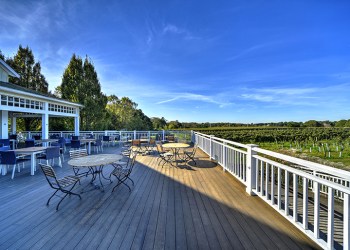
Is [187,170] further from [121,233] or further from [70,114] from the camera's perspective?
[70,114]

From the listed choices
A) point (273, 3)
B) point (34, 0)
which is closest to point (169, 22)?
point (273, 3)

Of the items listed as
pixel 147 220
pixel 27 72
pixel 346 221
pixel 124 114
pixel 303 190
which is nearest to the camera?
pixel 346 221

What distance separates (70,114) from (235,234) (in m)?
13.0

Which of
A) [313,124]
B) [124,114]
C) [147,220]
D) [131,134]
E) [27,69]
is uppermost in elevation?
[27,69]

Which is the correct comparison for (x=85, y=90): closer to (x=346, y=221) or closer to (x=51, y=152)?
(x=51, y=152)

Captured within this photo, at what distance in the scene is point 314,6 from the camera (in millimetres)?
7180

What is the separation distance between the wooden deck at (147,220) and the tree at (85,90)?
16020 mm

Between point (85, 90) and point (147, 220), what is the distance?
64.8ft

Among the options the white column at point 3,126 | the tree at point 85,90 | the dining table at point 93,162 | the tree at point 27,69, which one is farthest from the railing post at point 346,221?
the tree at point 27,69

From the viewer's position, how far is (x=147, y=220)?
8.13 ft

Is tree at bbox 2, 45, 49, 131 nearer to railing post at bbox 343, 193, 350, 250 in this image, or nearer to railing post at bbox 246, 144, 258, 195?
railing post at bbox 246, 144, 258, 195

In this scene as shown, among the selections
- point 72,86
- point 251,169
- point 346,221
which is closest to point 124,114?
point 72,86

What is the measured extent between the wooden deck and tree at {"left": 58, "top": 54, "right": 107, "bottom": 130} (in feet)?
52.6

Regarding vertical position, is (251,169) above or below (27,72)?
below
